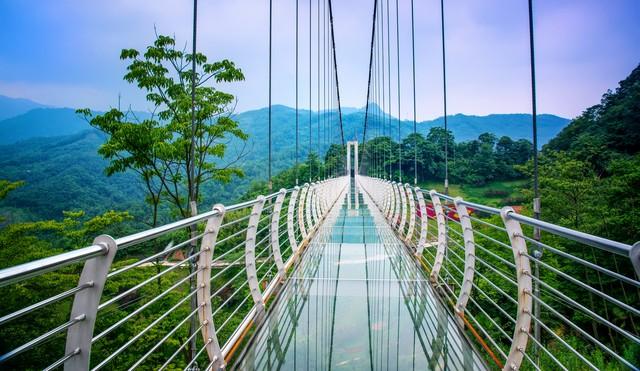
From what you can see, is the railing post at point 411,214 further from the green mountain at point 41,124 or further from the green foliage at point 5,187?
the green mountain at point 41,124

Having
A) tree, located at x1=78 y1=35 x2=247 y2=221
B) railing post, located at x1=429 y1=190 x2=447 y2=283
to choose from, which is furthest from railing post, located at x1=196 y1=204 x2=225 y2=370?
tree, located at x1=78 y1=35 x2=247 y2=221

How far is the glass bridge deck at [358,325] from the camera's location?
5.62 ft

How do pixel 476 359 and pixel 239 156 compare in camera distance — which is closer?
pixel 476 359

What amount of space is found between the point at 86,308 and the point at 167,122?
9191mm

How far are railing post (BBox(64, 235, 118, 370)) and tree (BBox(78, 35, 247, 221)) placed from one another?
7672mm

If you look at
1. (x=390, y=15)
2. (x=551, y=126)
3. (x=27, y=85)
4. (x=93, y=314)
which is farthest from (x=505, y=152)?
(x=27, y=85)

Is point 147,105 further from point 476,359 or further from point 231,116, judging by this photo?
point 476,359

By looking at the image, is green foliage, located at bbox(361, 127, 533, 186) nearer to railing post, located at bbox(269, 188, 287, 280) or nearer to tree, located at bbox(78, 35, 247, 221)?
tree, located at bbox(78, 35, 247, 221)

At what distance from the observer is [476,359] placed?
171 cm

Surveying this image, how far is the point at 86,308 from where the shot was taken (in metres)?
0.86

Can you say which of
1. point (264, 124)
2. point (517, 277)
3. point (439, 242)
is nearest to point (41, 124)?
point (264, 124)

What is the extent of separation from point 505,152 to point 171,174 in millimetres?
22131

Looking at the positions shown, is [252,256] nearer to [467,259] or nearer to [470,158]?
[467,259]

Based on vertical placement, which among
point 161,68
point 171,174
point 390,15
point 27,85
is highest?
point 27,85
